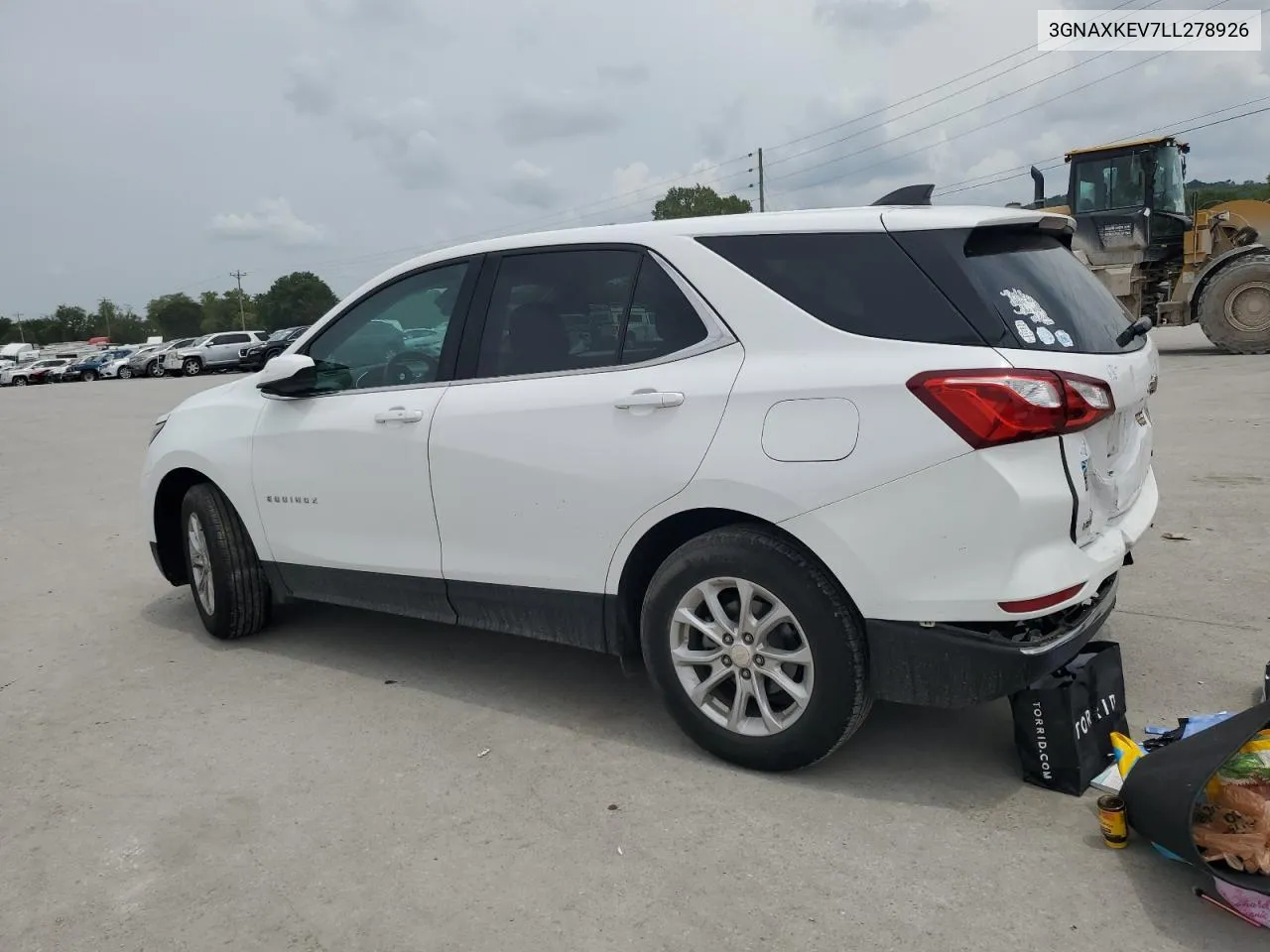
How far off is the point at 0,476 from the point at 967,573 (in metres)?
11.8

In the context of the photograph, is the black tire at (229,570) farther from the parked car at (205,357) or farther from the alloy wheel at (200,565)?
the parked car at (205,357)

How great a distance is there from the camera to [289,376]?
4.32 m

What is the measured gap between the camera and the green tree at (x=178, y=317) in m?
124

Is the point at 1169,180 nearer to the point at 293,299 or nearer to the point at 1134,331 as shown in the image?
the point at 1134,331

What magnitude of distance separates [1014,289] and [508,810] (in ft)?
7.38

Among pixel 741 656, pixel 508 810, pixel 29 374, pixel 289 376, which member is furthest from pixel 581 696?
pixel 29 374

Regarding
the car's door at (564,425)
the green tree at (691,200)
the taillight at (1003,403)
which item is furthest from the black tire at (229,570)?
the green tree at (691,200)

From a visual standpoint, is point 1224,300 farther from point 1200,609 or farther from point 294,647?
point 294,647

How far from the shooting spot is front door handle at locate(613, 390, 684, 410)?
10.7 feet

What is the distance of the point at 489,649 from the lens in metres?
4.70

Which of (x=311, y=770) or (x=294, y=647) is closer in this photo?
(x=311, y=770)

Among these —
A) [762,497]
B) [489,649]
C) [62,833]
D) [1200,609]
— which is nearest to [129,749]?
[62,833]

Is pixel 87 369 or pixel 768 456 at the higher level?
pixel 87 369

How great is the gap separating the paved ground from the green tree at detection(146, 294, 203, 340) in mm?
129298
